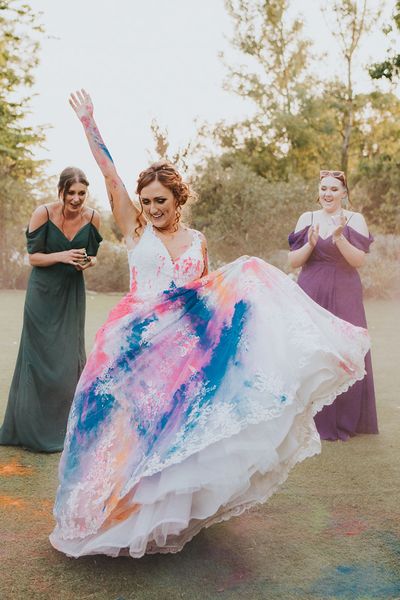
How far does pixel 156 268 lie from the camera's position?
389 cm

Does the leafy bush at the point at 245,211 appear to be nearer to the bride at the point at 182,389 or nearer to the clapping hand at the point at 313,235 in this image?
the clapping hand at the point at 313,235

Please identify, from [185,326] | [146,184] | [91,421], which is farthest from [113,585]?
[146,184]

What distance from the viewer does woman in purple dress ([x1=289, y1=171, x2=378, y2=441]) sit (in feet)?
20.8

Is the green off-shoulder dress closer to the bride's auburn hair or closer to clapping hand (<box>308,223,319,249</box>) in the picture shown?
clapping hand (<box>308,223,319,249</box>)

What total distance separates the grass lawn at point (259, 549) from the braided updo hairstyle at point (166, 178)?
5.88 feet

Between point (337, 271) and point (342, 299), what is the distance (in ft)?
0.82

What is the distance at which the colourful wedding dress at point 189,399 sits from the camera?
3277mm

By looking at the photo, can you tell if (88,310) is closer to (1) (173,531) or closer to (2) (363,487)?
(2) (363,487)

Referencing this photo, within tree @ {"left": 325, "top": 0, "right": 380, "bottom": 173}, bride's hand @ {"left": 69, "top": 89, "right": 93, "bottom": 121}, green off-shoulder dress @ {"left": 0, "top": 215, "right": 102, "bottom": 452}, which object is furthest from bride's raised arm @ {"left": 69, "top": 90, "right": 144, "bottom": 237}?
tree @ {"left": 325, "top": 0, "right": 380, "bottom": 173}

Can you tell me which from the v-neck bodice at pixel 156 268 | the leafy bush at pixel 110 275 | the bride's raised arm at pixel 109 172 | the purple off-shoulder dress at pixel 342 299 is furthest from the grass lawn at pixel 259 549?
the leafy bush at pixel 110 275

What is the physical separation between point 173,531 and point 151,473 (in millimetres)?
303

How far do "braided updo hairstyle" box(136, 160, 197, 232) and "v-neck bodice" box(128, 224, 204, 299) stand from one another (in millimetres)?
229

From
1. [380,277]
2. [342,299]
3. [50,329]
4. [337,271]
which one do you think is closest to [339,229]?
[337,271]

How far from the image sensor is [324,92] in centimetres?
3158
